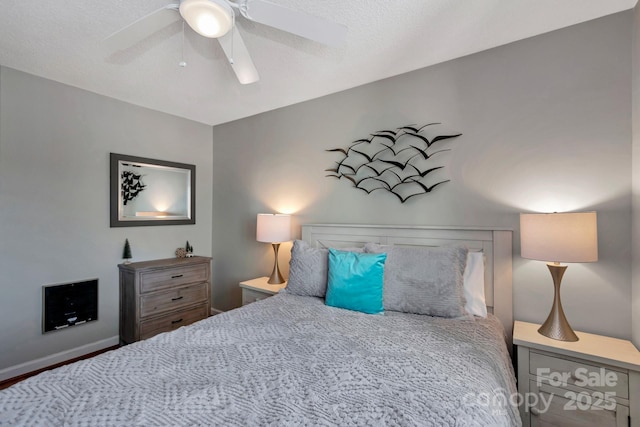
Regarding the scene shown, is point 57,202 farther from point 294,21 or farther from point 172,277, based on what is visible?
point 294,21

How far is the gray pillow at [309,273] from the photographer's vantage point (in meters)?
2.15

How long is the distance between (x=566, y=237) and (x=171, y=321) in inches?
133

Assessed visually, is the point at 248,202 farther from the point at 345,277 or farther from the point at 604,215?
the point at 604,215

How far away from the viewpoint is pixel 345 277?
1.92 m

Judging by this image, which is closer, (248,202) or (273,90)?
(273,90)

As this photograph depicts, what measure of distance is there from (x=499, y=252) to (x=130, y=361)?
7.14 feet

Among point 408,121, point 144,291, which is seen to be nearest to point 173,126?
point 144,291

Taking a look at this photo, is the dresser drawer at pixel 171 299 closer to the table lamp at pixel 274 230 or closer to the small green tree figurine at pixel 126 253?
the small green tree figurine at pixel 126 253

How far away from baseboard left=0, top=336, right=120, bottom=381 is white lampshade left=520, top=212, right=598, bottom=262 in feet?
12.2

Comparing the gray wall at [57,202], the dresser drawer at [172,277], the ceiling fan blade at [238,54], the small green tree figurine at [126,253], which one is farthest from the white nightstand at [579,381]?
the gray wall at [57,202]

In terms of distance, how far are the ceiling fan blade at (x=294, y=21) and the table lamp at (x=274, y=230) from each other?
5.41 feet

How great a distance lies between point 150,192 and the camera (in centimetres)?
320

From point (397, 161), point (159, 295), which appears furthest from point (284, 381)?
point (159, 295)

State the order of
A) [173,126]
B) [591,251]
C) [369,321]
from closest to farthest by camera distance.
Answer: [591,251], [369,321], [173,126]
